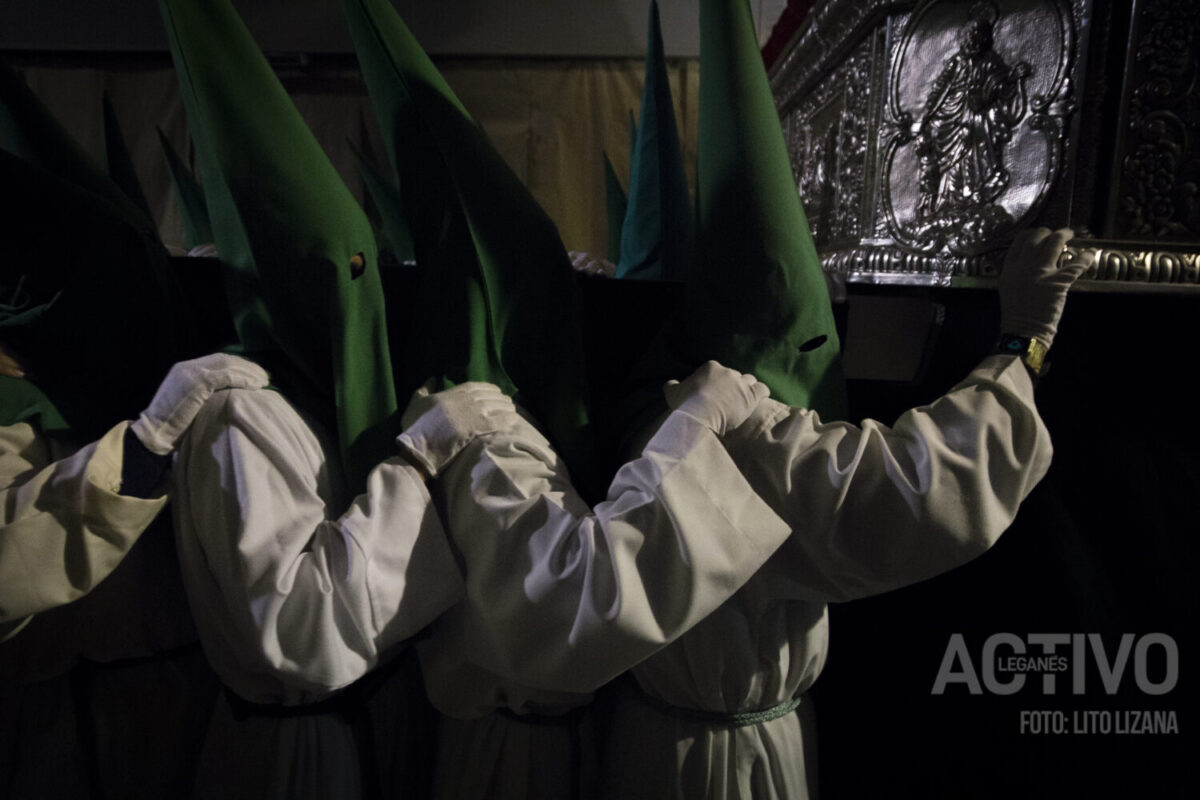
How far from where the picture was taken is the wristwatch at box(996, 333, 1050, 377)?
76 centimetres

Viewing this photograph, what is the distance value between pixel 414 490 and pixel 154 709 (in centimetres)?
57

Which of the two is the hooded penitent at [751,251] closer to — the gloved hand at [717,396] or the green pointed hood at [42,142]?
the gloved hand at [717,396]

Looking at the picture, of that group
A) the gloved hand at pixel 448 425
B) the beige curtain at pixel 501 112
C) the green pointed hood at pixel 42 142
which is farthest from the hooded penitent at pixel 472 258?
the beige curtain at pixel 501 112

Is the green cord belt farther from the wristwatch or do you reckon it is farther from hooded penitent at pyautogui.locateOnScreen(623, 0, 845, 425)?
the wristwatch

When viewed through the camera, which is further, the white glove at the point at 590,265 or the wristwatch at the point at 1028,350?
the white glove at the point at 590,265

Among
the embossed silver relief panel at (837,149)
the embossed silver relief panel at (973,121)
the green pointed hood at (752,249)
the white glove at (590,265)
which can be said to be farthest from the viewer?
the white glove at (590,265)

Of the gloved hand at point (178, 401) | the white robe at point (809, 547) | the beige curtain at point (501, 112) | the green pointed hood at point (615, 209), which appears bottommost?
the white robe at point (809, 547)

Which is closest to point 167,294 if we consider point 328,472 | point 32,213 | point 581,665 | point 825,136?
point 32,213

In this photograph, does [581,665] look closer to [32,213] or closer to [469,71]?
[32,213]

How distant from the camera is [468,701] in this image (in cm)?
76

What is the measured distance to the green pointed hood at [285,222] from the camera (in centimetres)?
68

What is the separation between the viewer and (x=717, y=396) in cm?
68

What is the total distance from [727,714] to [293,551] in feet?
1.70

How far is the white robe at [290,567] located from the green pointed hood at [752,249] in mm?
397
